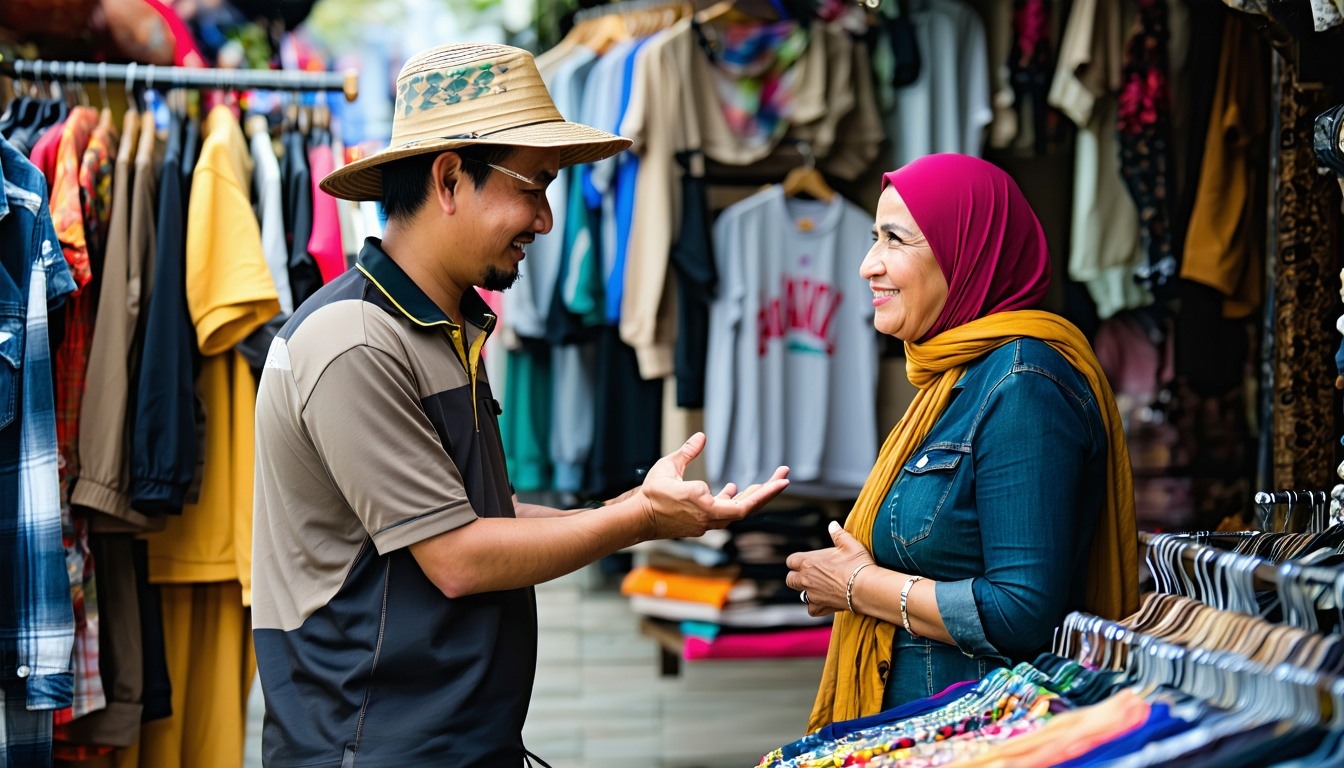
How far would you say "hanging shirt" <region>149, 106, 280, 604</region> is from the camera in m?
3.24

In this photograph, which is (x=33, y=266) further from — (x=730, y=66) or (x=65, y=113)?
(x=730, y=66)

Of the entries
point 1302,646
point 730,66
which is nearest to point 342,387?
point 1302,646

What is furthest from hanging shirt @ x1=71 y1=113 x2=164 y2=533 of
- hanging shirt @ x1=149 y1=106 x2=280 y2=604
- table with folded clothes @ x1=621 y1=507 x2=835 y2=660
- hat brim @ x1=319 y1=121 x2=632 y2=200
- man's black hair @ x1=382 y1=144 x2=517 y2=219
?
table with folded clothes @ x1=621 y1=507 x2=835 y2=660

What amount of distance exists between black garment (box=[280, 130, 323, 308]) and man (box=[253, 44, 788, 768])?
3.97 ft

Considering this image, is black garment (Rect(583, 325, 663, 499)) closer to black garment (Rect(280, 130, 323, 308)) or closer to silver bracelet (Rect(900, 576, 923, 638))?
black garment (Rect(280, 130, 323, 308))

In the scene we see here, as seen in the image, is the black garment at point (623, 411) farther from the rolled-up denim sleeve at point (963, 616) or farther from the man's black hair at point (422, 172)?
the rolled-up denim sleeve at point (963, 616)

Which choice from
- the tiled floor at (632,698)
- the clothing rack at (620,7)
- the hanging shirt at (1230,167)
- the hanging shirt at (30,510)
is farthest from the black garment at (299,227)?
the hanging shirt at (1230,167)

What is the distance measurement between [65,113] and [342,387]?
6.21 ft

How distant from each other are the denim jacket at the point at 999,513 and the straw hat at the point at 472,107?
0.81 meters

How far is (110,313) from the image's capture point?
10.3 feet

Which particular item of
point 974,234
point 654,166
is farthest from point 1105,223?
point 974,234

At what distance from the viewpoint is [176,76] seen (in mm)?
3393

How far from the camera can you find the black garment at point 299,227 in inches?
132

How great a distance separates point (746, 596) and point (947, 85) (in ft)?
5.91
